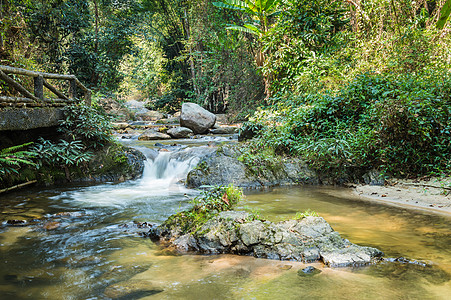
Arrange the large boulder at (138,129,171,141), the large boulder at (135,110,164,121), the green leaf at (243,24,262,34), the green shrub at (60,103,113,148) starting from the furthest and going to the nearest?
the large boulder at (135,110,164,121) → the large boulder at (138,129,171,141) → the green leaf at (243,24,262,34) → the green shrub at (60,103,113,148)

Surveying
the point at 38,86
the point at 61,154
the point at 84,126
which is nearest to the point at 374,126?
the point at 84,126

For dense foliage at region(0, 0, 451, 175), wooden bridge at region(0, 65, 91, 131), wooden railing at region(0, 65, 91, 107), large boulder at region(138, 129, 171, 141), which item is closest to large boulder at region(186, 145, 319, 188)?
dense foliage at region(0, 0, 451, 175)

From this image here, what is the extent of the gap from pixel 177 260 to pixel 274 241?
107cm

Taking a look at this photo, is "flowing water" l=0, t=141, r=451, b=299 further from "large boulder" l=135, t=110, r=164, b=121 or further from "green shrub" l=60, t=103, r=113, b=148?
"large boulder" l=135, t=110, r=164, b=121

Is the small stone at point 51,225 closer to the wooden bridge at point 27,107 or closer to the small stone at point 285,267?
the wooden bridge at point 27,107

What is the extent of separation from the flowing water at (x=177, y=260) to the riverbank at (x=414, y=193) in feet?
1.46

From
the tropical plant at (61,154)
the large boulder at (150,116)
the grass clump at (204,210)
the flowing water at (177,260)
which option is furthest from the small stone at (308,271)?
the large boulder at (150,116)

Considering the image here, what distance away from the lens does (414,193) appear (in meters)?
5.90

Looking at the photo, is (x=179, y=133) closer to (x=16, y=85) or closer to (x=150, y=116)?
(x=16, y=85)

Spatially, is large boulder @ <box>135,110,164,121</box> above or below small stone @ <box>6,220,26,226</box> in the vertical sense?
above

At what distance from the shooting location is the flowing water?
2602 mm

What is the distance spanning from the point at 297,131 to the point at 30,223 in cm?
669

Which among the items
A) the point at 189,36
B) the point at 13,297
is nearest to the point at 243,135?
the point at 13,297

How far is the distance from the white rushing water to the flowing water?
0.25 meters
